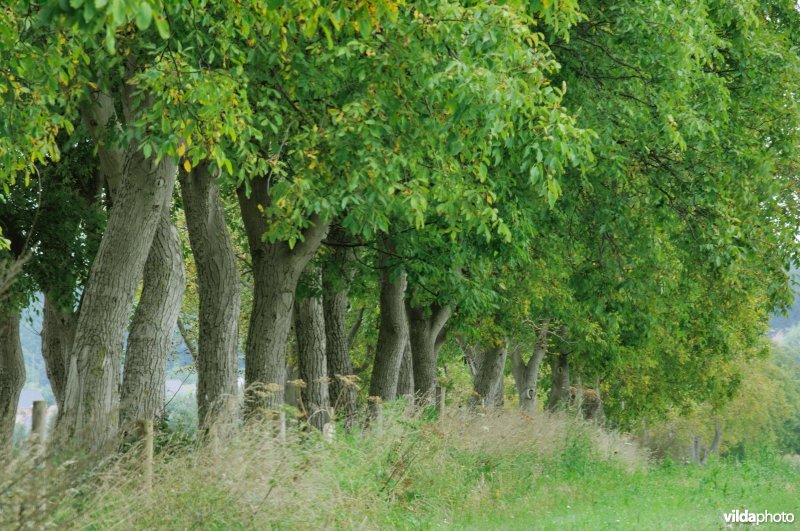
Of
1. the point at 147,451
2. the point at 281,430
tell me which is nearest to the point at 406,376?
the point at 281,430

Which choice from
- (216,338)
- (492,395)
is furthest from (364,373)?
(216,338)

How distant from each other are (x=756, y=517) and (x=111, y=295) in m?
8.56

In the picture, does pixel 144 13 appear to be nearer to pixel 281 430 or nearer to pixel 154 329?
pixel 281 430

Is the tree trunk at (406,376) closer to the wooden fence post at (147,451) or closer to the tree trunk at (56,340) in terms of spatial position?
the tree trunk at (56,340)

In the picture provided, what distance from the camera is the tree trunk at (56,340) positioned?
19.5m

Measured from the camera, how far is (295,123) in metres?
13.0

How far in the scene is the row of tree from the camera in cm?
1046

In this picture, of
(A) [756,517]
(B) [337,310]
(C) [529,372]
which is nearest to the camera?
(A) [756,517]

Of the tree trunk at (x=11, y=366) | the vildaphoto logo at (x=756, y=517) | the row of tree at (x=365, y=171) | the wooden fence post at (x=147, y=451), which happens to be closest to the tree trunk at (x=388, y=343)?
the row of tree at (x=365, y=171)

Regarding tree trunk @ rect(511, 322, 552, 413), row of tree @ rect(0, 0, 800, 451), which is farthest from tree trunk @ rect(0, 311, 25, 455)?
tree trunk @ rect(511, 322, 552, 413)

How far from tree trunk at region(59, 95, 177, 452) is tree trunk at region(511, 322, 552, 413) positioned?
21.9 meters

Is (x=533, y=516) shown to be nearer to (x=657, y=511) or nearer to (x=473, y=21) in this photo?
(x=657, y=511)

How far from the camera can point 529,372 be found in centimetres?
3734

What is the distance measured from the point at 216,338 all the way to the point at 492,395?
62.0 ft
